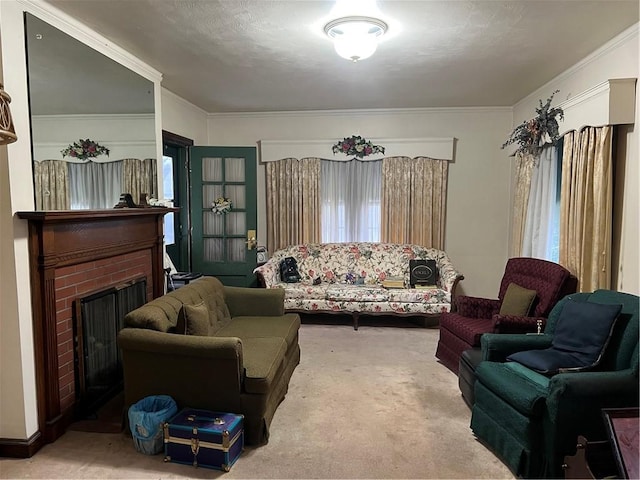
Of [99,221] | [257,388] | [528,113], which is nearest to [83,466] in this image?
[257,388]

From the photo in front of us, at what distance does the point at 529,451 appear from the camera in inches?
89.4

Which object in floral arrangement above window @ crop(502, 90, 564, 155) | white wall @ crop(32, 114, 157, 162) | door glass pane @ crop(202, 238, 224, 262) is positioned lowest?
door glass pane @ crop(202, 238, 224, 262)

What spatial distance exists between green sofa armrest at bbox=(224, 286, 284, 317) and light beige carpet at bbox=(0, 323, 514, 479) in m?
0.60

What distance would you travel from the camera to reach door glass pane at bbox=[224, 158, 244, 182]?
5.51m

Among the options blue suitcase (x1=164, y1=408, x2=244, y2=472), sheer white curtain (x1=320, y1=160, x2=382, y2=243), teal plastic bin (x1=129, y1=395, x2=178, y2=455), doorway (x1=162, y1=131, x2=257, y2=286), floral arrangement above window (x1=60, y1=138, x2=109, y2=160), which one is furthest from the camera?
sheer white curtain (x1=320, y1=160, x2=382, y2=243)

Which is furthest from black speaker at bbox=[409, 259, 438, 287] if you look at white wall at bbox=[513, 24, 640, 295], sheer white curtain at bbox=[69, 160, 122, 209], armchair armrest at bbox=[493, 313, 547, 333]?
sheer white curtain at bbox=[69, 160, 122, 209]

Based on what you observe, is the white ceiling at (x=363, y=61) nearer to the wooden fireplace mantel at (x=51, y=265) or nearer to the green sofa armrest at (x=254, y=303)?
the wooden fireplace mantel at (x=51, y=265)

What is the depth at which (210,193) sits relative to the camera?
5582mm

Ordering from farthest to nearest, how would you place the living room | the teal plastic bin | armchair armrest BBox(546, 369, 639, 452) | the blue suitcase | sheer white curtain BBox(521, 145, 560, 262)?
sheer white curtain BBox(521, 145, 560, 262)
the living room
the teal plastic bin
the blue suitcase
armchair armrest BBox(546, 369, 639, 452)

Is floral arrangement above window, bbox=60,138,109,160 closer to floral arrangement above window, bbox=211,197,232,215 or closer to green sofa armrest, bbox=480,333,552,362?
floral arrangement above window, bbox=211,197,232,215

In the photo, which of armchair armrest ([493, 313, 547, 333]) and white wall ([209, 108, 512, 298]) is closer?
armchair armrest ([493, 313, 547, 333])

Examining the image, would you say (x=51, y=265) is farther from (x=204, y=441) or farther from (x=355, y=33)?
(x=355, y=33)

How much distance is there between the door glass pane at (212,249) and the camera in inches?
220

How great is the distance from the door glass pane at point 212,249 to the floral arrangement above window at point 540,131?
3.73 metres
